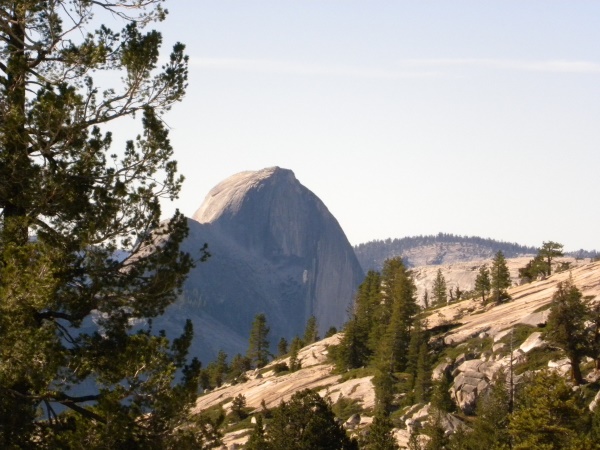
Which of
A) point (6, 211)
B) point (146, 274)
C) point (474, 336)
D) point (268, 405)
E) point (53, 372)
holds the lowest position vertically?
point (268, 405)

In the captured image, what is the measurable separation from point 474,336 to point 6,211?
220ft

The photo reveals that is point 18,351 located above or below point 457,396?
above

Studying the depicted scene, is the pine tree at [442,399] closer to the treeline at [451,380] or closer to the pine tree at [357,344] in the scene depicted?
the treeline at [451,380]

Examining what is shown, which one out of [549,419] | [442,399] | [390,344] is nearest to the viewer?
[549,419]

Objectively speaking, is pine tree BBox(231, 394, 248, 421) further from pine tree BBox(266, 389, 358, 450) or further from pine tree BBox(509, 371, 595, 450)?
pine tree BBox(509, 371, 595, 450)

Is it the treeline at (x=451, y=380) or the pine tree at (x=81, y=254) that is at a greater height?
the pine tree at (x=81, y=254)

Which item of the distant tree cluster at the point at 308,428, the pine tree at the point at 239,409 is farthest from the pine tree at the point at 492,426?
the pine tree at the point at 239,409

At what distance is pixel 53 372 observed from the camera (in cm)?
1536

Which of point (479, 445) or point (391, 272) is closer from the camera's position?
point (479, 445)

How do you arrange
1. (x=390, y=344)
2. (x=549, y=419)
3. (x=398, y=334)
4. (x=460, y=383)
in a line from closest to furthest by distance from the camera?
Result: (x=549, y=419) < (x=460, y=383) < (x=390, y=344) < (x=398, y=334)

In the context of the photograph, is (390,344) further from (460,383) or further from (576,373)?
(576,373)

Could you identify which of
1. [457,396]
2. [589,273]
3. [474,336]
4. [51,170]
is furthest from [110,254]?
[589,273]

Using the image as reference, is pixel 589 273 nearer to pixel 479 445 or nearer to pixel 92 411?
pixel 479 445

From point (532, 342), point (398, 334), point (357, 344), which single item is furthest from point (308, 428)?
point (357, 344)
